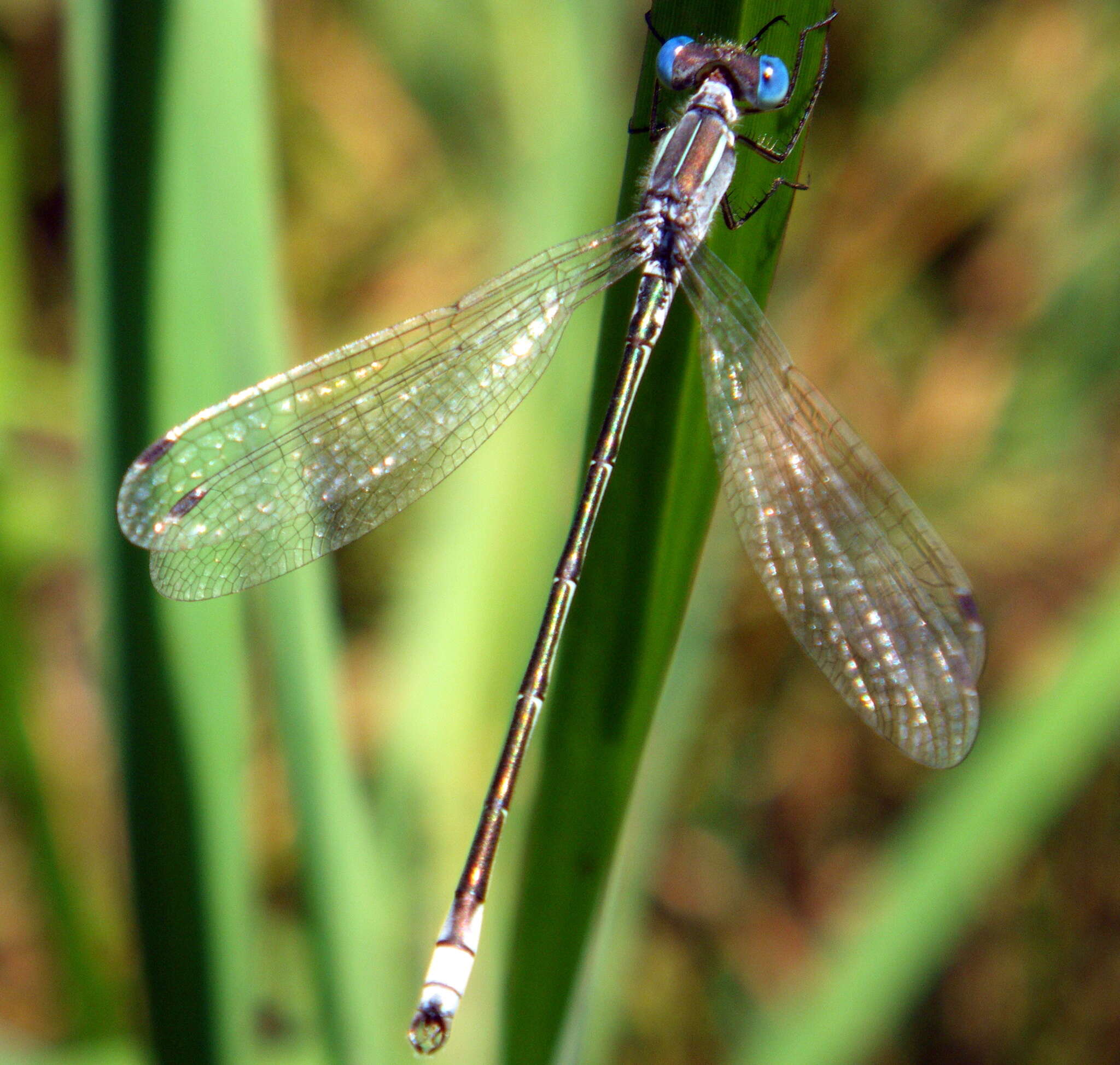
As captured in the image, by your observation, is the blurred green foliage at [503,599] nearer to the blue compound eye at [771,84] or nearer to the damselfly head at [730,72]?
the damselfly head at [730,72]

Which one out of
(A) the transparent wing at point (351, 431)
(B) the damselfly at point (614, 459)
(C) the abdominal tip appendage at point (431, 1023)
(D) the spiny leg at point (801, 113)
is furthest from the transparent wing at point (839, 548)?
(C) the abdominal tip appendage at point (431, 1023)

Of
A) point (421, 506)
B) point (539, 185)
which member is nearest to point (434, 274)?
point (421, 506)

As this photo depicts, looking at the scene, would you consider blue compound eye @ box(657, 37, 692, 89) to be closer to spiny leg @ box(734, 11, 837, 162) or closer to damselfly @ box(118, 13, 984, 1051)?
damselfly @ box(118, 13, 984, 1051)

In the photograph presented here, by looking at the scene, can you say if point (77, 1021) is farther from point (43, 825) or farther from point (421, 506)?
point (421, 506)

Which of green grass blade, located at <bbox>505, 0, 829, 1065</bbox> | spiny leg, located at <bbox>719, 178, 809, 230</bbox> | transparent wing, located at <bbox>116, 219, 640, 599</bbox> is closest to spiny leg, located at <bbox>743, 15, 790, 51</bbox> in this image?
green grass blade, located at <bbox>505, 0, 829, 1065</bbox>

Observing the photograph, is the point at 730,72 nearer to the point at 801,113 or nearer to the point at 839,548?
the point at 801,113

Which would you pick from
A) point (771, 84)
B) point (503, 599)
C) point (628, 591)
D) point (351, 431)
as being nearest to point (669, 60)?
point (771, 84)

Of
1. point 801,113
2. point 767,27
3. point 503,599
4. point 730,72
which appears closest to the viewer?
point 767,27
